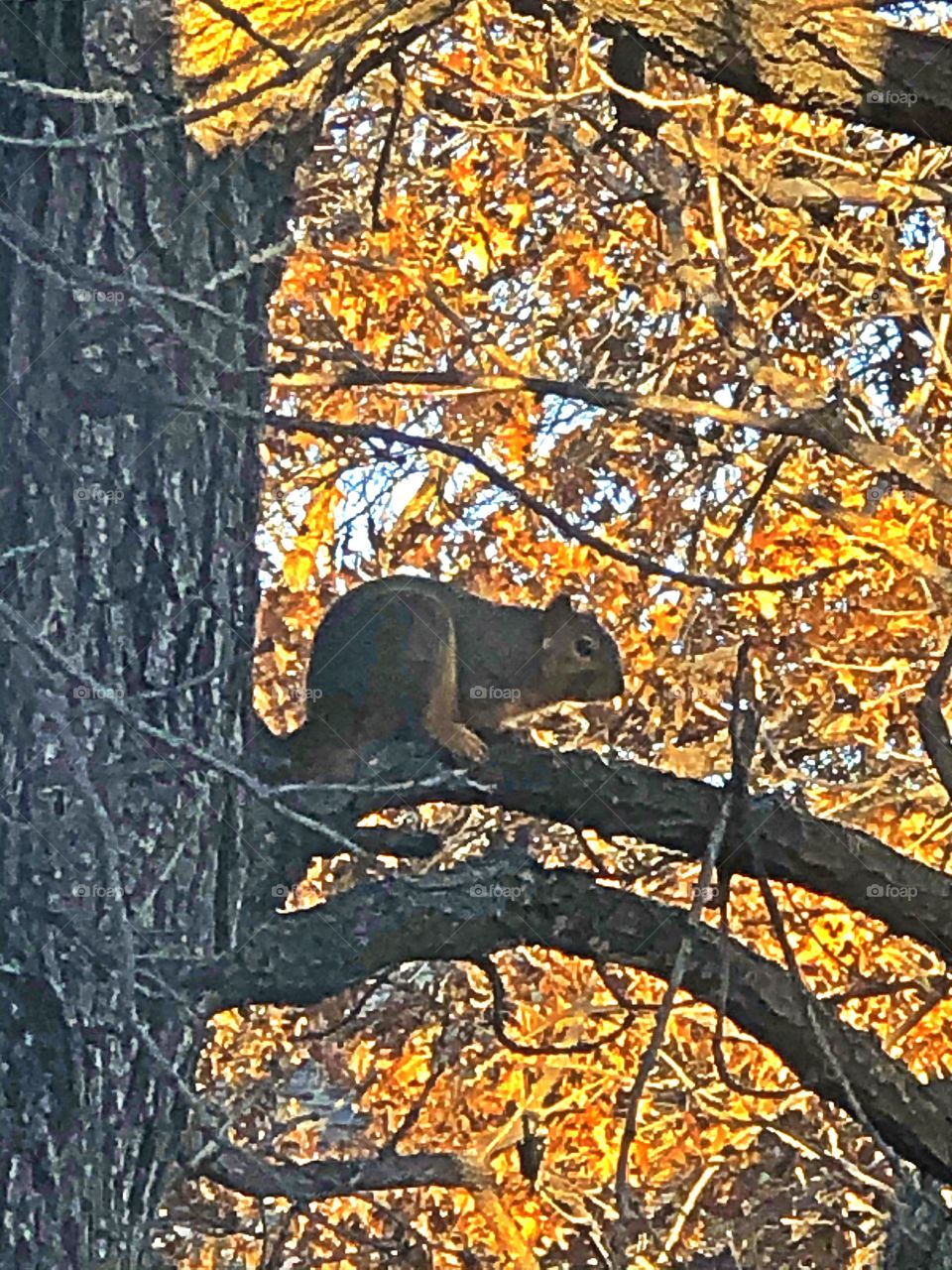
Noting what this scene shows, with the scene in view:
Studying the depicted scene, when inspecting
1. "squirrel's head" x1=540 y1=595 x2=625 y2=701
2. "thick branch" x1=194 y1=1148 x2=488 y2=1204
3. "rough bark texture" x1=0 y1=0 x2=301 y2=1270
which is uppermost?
"squirrel's head" x1=540 y1=595 x2=625 y2=701

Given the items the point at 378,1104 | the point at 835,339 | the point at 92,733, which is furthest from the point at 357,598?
the point at 378,1104

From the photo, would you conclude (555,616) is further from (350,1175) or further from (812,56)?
(812,56)

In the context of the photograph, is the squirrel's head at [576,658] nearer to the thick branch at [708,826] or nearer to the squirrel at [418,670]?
the squirrel at [418,670]

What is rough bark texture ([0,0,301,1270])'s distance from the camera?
9.20 ft

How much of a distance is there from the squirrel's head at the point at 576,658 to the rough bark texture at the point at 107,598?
178 cm

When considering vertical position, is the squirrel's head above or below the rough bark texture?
above

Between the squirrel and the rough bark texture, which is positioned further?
the squirrel

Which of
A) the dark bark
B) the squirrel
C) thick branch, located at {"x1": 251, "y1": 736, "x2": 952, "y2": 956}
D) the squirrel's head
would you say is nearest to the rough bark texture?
thick branch, located at {"x1": 251, "y1": 736, "x2": 952, "y2": 956}

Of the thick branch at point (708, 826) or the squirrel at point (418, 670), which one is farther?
the squirrel at point (418, 670)

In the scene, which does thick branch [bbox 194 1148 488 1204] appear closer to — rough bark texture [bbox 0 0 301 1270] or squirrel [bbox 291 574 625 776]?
rough bark texture [bbox 0 0 301 1270]

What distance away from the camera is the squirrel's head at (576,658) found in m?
4.91

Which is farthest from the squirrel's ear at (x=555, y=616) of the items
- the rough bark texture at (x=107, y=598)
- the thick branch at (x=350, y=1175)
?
the rough bark texture at (x=107, y=598)

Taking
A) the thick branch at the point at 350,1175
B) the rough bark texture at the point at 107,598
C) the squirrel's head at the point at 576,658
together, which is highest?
the squirrel's head at the point at 576,658

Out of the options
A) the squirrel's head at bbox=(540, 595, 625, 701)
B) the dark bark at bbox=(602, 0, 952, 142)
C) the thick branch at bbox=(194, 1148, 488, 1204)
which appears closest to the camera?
the dark bark at bbox=(602, 0, 952, 142)
